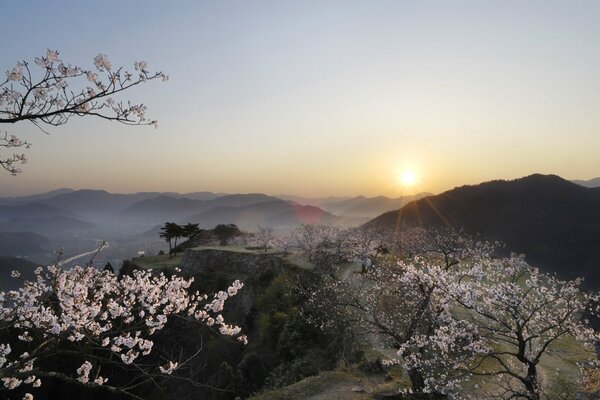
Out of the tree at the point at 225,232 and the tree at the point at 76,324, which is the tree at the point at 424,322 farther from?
the tree at the point at 225,232

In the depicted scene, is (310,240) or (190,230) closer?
(310,240)

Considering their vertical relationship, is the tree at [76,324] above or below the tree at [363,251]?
above

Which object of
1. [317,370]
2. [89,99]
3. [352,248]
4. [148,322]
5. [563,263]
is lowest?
[563,263]

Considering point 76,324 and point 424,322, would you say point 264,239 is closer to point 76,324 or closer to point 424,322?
point 424,322

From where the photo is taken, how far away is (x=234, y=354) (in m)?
35.2

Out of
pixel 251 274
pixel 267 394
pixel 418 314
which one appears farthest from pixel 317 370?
pixel 251 274

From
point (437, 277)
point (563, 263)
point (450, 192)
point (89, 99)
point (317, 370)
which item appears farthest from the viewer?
point (450, 192)

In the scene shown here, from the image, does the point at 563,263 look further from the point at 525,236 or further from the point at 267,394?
the point at 267,394

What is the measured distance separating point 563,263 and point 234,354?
79.6 metres

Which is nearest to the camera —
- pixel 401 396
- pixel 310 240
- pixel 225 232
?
pixel 401 396

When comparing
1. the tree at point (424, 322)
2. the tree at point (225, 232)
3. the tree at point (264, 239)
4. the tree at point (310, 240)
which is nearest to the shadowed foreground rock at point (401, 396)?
the tree at point (424, 322)

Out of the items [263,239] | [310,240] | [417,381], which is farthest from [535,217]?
[417,381]

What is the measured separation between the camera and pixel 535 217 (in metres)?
97.5

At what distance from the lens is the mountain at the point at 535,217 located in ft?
272
